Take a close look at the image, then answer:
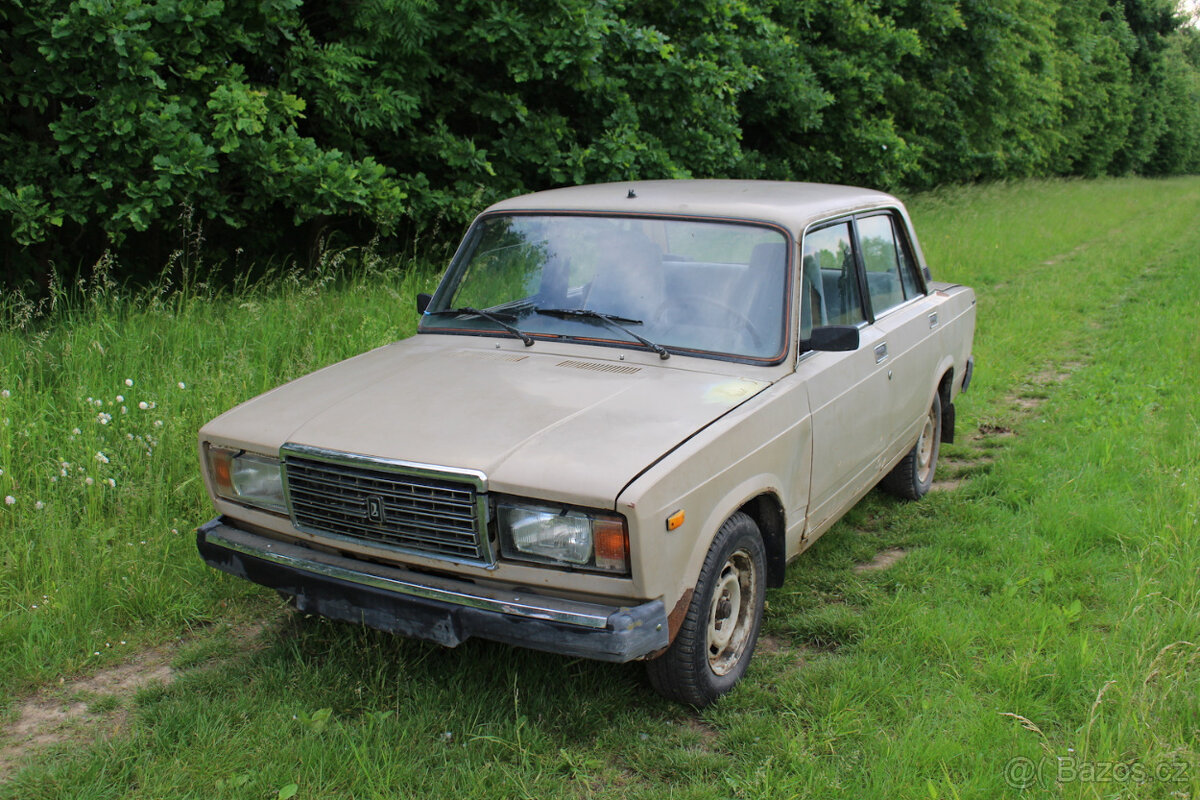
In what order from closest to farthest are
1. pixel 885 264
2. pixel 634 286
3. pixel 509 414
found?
pixel 509 414
pixel 634 286
pixel 885 264

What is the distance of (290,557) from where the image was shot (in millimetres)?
3316

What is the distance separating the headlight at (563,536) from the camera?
111 inches

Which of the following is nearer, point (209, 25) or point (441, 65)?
point (209, 25)

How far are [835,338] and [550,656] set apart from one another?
163 centimetres

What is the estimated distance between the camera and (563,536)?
2.89 meters

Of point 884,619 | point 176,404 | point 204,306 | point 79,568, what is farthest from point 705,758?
point 204,306

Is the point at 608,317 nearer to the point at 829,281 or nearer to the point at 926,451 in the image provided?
the point at 829,281

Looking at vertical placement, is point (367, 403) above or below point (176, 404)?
above

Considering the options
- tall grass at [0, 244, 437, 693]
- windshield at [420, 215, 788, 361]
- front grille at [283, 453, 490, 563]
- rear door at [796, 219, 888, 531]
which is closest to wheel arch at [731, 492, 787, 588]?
rear door at [796, 219, 888, 531]

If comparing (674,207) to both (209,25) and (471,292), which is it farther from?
(209,25)

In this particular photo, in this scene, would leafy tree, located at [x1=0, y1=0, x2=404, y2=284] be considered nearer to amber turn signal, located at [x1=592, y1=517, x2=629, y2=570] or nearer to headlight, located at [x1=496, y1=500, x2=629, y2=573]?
headlight, located at [x1=496, y1=500, x2=629, y2=573]

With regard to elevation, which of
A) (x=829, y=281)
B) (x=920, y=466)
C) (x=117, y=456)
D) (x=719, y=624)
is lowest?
(x=920, y=466)

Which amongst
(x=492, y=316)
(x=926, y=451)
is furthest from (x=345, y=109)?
(x=926, y=451)

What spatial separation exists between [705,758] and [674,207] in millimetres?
2236
